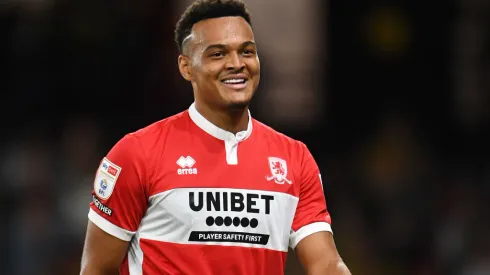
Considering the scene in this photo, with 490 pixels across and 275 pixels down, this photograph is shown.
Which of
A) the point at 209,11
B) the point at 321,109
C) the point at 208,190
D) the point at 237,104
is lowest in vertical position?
the point at 321,109

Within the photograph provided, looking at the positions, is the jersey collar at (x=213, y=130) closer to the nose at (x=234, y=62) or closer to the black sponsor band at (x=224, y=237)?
the nose at (x=234, y=62)

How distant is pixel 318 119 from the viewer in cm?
1038

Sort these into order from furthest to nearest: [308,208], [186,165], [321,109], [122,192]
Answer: [321,109] → [308,208] → [186,165] → [122,192]

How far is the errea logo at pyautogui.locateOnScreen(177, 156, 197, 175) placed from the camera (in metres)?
4.77

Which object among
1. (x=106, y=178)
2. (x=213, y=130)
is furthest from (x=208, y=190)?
(x=106, y=178)

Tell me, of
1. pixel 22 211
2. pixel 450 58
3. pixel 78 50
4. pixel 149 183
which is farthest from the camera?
pixel 450 58

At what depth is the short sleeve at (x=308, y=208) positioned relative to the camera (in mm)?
4988

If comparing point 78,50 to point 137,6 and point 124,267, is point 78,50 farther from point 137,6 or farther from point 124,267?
point 124,267

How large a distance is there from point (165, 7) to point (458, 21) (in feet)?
9.62

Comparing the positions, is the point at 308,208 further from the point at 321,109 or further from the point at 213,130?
the point at 321,109

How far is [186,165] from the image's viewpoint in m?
4.79

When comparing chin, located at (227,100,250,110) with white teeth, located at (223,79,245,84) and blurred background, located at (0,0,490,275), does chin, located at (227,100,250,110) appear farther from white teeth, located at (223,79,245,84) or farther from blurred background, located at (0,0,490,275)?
blurred background, located at (0,0,490,275)

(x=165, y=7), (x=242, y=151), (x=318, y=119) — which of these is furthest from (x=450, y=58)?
(x=242, y=151)

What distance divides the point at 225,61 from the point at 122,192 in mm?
722
